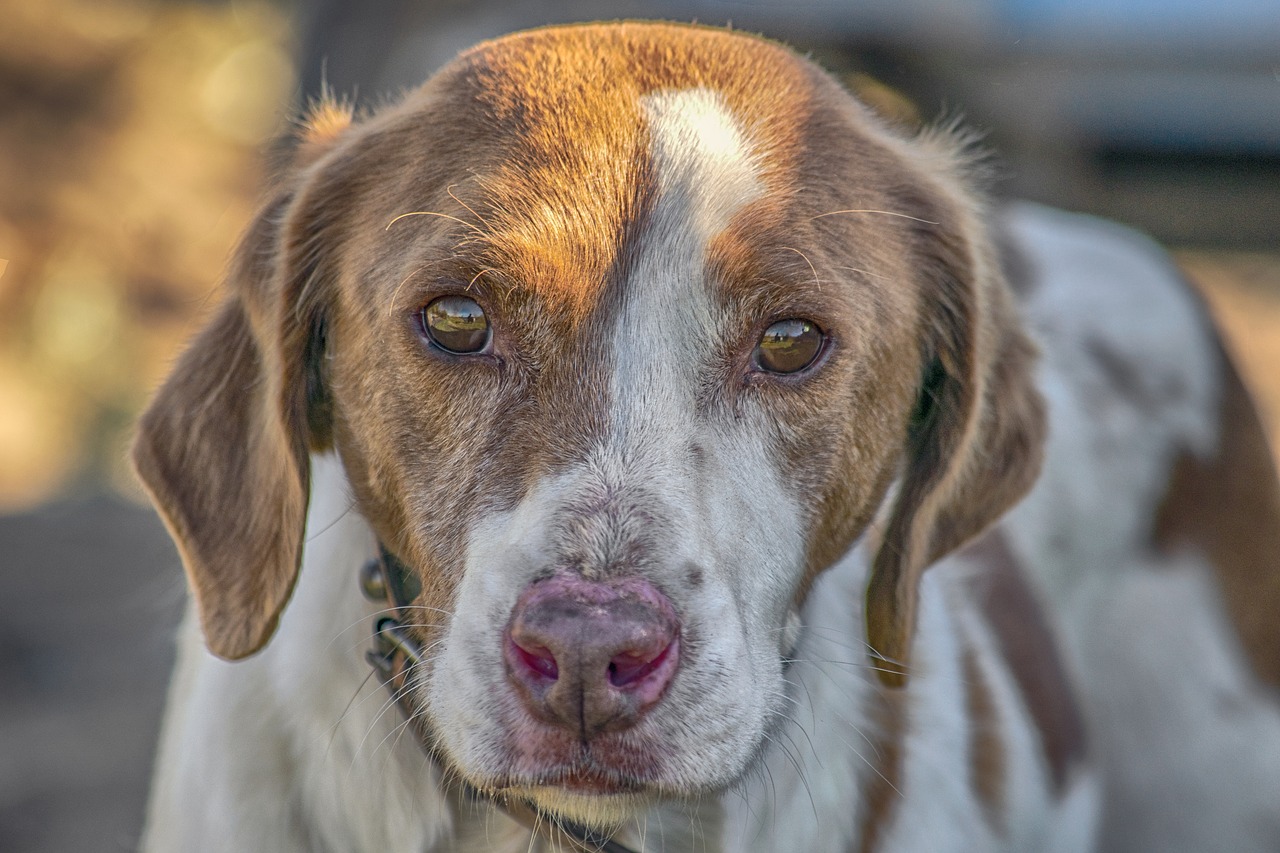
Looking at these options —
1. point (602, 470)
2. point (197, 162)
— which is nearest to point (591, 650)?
point (602, 470)

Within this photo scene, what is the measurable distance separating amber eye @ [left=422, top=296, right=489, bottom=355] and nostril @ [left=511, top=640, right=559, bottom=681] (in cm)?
52

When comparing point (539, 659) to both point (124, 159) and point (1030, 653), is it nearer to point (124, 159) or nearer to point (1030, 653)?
point (1030, 653)

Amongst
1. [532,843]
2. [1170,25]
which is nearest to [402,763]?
[532,843]

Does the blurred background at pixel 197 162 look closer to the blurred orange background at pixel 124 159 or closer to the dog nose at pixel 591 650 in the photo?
the blurred orange background at pixel 124 159

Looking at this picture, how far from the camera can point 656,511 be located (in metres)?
2.00

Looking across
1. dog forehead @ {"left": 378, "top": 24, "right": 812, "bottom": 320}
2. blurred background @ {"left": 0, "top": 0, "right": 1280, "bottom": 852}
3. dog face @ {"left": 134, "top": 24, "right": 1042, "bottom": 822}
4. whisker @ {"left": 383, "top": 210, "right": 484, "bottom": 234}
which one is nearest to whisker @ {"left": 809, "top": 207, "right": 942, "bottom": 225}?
dog face @ {"left": 134, "top": 24, "right": 1042, "bottom": 822}

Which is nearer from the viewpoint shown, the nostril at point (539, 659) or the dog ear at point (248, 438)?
the nostril at point (539, 659)

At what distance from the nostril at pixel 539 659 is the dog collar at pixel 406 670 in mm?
351

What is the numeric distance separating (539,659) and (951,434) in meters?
1.10

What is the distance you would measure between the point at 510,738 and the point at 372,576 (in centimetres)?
57

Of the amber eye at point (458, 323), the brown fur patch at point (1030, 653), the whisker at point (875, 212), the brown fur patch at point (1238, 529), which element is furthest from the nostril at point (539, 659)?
the brown fur patch at point (1238, 529)

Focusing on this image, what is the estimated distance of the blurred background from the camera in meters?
5.26

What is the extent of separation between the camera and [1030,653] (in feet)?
11.1

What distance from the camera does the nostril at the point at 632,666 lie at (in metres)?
1.85
